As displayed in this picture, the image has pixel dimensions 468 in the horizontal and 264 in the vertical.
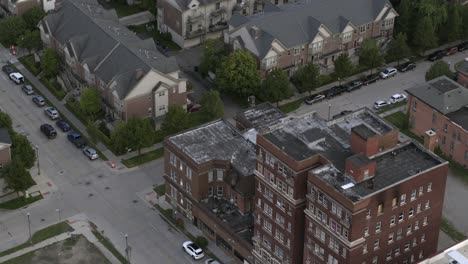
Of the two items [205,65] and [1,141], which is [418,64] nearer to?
[205,65]

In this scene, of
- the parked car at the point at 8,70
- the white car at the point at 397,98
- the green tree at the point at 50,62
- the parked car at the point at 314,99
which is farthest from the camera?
the parked car at the point at 8,70

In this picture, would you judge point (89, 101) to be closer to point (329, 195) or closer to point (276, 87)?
point (276, 87)

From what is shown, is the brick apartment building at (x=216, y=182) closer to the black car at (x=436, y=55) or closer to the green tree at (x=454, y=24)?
the black car at (x=436, y=55)

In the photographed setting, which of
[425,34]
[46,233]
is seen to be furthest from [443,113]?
[46,233]

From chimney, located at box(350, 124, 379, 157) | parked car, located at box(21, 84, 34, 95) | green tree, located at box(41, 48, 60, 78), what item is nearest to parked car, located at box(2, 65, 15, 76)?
parked car, located at box(21, 84, 34, 95)

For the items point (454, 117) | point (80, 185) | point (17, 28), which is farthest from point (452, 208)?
point (17, 28)

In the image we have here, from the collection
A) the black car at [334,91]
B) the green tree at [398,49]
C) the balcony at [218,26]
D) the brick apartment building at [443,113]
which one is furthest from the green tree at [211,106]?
the green tree at [398,49]
